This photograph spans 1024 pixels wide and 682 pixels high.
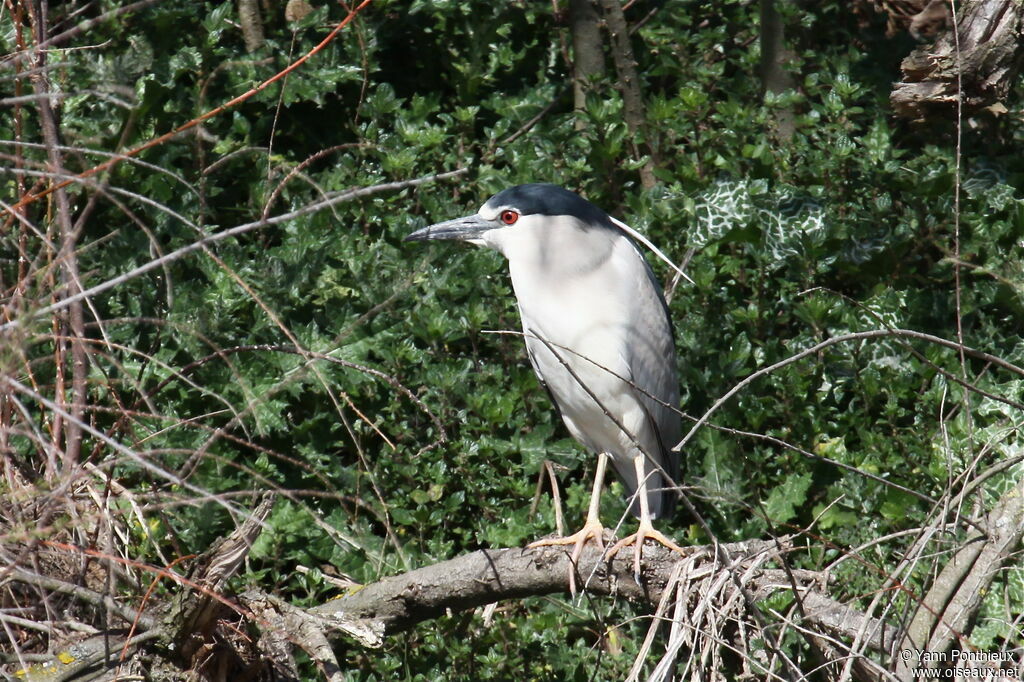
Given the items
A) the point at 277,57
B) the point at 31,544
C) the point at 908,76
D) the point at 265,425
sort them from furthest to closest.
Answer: the point at 277,57 < the point at 908,76 < the point at 265,425 < the point at 31,544

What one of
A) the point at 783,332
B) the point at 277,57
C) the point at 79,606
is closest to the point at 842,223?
the point at 783,332

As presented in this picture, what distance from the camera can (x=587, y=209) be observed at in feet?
12.1

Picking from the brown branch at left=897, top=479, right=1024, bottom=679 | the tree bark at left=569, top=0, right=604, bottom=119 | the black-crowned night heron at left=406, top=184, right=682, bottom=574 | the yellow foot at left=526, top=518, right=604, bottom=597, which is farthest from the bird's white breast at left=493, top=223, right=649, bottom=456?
the tree bark at left=569, top=0, right=604, bottom=119

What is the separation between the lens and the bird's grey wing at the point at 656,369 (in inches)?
144

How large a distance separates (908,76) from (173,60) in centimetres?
279

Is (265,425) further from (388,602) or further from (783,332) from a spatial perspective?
(783,332)

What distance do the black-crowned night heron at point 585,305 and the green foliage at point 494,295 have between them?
1.06ft

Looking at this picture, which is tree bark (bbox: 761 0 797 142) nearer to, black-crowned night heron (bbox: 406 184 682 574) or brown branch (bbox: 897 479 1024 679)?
black-crowned night heron (bbox: 406 184 682 574)

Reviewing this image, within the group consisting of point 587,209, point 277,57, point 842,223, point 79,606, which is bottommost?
point 79,606

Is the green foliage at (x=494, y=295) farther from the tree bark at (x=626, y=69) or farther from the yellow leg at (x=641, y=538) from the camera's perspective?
the yellow leg at (x=641, y=538)

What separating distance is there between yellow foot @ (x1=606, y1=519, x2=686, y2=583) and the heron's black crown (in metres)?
1.02

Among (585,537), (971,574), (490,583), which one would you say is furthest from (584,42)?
(971,574)

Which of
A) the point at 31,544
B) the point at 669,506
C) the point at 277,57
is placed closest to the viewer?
the point at 31,544

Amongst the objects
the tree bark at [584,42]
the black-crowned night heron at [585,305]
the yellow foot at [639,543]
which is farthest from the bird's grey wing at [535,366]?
the tree bark at [584,42]
